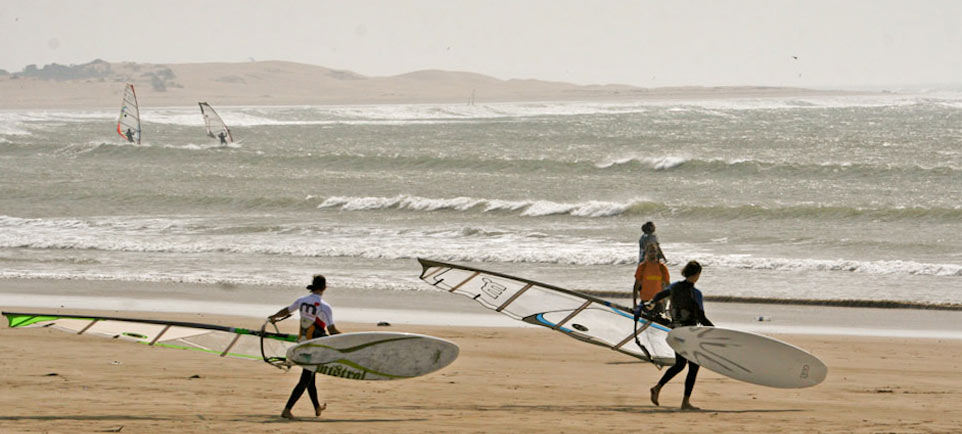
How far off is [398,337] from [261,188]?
73.4 ft

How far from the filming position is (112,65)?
198375 millimetres

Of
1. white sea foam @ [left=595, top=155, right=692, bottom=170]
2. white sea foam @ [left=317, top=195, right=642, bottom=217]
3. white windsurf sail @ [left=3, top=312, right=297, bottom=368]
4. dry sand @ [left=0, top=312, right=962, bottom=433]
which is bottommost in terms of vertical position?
white sea foam @ [left=317, top=195, right=642, bottom=217]

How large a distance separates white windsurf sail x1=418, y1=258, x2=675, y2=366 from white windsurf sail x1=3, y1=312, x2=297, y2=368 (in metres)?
A: 1.39

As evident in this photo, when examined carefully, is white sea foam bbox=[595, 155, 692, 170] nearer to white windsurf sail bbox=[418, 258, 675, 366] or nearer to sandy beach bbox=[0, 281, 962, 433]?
sandy beach bbox=[0, 281, 962, 433]

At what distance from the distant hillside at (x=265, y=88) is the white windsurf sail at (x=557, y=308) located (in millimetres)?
105466

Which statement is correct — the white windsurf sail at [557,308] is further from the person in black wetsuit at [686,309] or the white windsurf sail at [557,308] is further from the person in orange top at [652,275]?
the person in black wetsuit at [686,309]

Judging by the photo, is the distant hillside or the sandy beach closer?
the sandy beach

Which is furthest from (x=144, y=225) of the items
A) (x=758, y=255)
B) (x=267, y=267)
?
(x=758, y=255)

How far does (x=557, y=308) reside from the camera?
8.17 m

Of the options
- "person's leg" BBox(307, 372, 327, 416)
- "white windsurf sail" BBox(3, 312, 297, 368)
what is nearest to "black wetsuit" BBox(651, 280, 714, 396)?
"person's leg" BBox(307, 372, 327, 416)

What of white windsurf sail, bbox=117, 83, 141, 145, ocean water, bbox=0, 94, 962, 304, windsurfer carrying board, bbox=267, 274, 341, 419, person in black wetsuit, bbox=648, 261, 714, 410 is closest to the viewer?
windsurfer carrying board, bbox=267, 274, 341, 419

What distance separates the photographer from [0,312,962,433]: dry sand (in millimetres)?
6129

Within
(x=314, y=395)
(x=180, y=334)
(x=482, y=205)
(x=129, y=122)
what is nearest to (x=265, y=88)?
(x=129, y=122)

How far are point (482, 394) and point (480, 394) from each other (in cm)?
1
